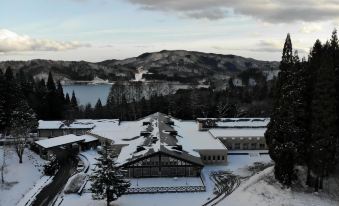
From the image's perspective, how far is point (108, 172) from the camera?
124 ft

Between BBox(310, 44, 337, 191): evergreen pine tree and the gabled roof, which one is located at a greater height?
BBox(310, 44, 337, 191): evergreen pine tree

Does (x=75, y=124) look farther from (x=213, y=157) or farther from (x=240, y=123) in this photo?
(x=213, y=157)

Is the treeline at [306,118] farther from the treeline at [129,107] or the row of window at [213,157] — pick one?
the treeline at [129,107]

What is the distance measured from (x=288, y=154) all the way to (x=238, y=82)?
153m

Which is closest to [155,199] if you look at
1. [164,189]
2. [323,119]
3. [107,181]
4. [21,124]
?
[164,189]

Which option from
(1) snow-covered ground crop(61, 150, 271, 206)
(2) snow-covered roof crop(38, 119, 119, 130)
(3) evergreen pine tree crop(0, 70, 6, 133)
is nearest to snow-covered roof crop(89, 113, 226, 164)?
(2) snow-covered roof crop(38, 119, 119, 130)

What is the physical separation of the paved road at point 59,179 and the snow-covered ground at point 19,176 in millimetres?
2324

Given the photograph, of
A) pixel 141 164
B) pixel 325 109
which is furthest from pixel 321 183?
pixel 141 164

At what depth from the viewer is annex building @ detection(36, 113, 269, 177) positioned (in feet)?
154

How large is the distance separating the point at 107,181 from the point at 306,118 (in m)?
20.2

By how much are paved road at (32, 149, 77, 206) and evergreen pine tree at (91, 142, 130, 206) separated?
6.72 m

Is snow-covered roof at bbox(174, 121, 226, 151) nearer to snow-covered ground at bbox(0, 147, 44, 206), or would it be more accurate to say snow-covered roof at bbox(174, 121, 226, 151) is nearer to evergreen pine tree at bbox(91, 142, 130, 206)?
evergreen pine tree at bbox(91, 142, 130, 206)

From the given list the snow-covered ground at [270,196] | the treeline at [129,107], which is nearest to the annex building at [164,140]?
the snow-covered ground at [270,196]

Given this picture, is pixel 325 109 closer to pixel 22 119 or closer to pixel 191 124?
pixel 191 124
